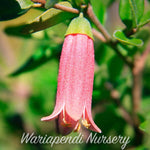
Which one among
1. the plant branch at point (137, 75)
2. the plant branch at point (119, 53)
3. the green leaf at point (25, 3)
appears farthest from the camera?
the plant branch at point (137, 75)

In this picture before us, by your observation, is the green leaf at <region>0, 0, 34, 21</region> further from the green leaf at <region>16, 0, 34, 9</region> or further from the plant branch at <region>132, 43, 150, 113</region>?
the plant branch at <region>132, 43, 150, 113</region>

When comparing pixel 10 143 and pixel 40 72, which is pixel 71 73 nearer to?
pixel 40 72

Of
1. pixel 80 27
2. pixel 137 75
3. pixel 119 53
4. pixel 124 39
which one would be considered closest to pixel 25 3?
pixel 80 27

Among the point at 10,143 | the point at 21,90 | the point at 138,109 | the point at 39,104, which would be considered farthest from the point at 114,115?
the point at 10,143

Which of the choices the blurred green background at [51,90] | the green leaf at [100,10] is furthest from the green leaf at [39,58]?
the green leaf at [100,10]

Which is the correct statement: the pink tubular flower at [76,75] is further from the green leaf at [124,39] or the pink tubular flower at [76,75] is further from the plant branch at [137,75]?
the plant branch at [137,75]

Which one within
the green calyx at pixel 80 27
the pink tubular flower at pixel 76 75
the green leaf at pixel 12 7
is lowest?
the pink tubular flower at pixel 76 75

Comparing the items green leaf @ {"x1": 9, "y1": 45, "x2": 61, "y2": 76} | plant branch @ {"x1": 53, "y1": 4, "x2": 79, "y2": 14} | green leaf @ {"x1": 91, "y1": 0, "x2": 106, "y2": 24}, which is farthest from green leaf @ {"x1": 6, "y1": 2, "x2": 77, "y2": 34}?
green leaf @ {"x1": 9, "y1": 45, "x2": 61, "y2": 76}
